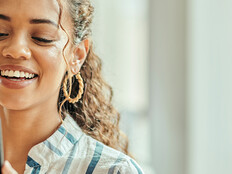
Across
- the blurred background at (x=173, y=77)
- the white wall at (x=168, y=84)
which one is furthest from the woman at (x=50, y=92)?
the white wall at (x=168, y=84)

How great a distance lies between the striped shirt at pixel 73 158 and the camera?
1.97 ft

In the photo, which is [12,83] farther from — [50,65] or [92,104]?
[92,104]

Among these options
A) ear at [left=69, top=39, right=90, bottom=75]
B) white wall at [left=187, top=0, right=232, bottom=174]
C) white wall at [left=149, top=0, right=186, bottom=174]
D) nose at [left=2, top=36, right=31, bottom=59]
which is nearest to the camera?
nose at [left=2, top=36, right=31, bottom=59]

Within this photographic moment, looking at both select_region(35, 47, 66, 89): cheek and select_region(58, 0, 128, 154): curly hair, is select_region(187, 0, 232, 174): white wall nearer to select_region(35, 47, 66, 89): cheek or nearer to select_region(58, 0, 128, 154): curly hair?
select_region(58, 0, 128, 154): curly hair

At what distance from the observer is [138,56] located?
49.3 inches

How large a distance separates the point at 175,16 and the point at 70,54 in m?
0.60

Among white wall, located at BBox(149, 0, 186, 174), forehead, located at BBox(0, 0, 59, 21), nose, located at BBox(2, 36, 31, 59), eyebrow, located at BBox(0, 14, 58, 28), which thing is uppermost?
forehead, located at BBox(0, 0, 59, 21)

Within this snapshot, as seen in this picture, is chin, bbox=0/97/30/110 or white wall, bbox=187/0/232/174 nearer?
chin, bbox=0/97/30/110

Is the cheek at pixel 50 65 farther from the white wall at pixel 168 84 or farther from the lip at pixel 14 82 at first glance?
the white wall at pixel 168 84

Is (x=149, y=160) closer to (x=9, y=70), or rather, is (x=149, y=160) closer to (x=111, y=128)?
(x=111, y=128)

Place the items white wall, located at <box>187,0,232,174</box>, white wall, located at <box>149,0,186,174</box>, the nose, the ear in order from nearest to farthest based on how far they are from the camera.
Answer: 1. the nose
2. the ear
3. white wall, located at <box>187,0,232,174</box>
4. white wall, located at <box>149,0,186,174</box>

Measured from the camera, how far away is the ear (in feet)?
2.11

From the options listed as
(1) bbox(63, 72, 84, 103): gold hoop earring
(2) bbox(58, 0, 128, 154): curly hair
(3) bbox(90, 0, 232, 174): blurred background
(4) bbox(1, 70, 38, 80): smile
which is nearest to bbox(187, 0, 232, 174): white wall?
(3) bbox(90, 0, 232, 174): blurred background

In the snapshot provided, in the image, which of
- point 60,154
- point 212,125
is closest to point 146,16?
point 212,125
